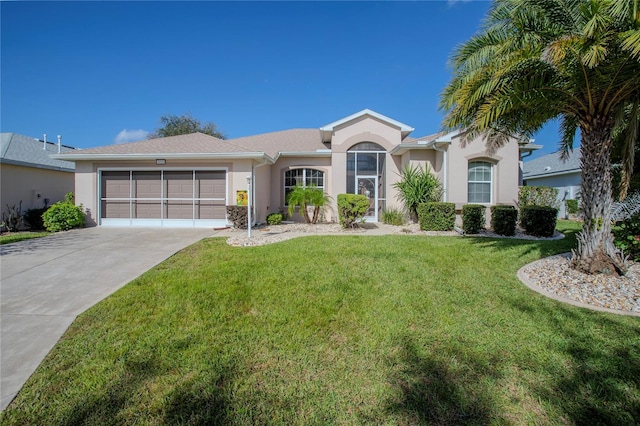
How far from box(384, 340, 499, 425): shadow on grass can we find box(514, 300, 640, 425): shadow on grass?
0.57m

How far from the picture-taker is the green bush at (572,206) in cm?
1887

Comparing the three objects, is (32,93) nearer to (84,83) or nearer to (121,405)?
(84,83)

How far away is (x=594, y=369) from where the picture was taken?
3.23 metres

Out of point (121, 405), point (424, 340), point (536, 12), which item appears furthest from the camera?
point (536, 12)

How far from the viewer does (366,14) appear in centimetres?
1258

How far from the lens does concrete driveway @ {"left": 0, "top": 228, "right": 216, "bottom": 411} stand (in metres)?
3.59

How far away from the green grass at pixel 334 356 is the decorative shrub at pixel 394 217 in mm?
8041

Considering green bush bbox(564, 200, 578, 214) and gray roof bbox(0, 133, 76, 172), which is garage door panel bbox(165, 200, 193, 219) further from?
green bush bbox(564, 200, 578, 214)

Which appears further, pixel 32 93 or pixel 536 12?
pixel 32 93

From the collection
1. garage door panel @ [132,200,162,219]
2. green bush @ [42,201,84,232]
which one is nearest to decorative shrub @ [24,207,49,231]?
green bush @ [42,201,84,232]

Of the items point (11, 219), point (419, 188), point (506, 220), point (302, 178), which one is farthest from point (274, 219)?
point (11, 219)

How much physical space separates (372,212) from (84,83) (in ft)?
57.8

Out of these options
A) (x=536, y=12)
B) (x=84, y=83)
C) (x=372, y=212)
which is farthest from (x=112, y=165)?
(x=536, y=12)

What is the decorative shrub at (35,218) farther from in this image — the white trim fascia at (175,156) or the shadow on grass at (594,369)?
the shadow on grass at (594,369)
